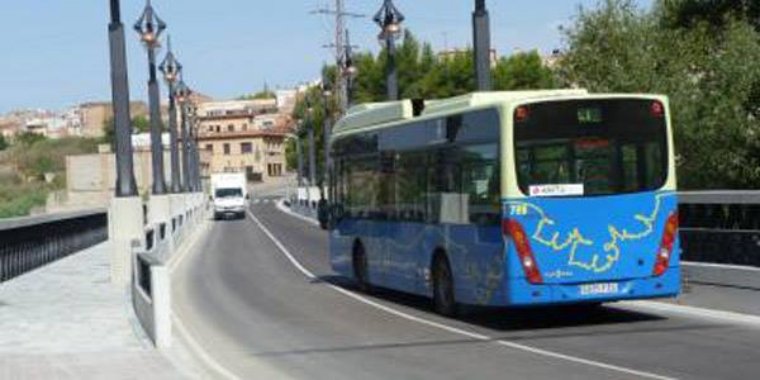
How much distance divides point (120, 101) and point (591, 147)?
1274cm

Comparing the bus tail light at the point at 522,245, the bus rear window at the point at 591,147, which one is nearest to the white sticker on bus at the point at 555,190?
the bus rear window at the point at 591,147

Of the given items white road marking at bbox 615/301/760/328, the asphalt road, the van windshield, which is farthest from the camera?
the van windshield

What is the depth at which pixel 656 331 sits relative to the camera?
15219 mm

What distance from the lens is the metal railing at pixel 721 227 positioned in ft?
59.5

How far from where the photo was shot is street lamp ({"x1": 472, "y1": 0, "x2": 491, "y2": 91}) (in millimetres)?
23469

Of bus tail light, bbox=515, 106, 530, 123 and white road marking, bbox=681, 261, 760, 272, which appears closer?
bus tail light, bbox=515, 106, 530, 123

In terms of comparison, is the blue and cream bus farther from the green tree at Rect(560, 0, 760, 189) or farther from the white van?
the white van

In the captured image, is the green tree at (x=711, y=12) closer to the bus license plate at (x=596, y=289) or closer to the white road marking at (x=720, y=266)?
the white road marking at (x=720, y=266)

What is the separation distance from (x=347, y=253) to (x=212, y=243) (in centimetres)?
2755

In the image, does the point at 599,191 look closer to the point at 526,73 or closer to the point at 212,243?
the point at 212,243

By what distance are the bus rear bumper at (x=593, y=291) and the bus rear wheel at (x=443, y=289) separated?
2105 millimetres

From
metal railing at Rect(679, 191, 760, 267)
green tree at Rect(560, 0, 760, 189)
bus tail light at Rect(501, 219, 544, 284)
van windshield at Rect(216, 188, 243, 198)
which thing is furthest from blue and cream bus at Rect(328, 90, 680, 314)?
van windshield at Rect(216, 188, 243, 198)

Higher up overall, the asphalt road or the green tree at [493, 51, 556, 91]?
the green tree at [493, 51, 556, 91]

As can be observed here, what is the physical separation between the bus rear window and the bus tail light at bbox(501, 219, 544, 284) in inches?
17.4
